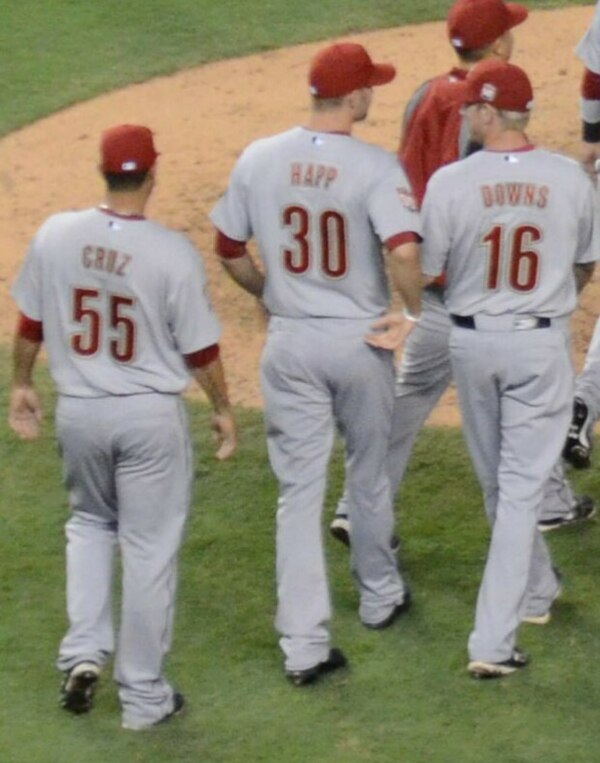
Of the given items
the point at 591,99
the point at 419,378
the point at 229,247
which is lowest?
the point at 419,378

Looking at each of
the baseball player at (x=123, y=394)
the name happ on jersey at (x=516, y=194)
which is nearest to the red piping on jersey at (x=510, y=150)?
the name happ on jersey at (x=516, y=194)

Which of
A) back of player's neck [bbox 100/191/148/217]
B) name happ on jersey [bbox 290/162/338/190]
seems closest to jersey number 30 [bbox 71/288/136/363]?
back of player's neck [bbox 100/191/148/217]

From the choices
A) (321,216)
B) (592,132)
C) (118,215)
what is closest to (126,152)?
(118,215)

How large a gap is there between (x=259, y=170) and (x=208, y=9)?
802cm

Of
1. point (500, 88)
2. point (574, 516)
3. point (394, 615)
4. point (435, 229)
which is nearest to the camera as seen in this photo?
point (500, 88)

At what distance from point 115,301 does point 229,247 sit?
2.03ft

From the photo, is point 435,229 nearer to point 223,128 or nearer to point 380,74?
point 380,74

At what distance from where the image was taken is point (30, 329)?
211 inches

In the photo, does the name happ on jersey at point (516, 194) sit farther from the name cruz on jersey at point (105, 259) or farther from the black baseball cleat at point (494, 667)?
the black baseball cleat at point (494, 667)

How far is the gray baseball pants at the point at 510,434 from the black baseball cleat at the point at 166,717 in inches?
38.1

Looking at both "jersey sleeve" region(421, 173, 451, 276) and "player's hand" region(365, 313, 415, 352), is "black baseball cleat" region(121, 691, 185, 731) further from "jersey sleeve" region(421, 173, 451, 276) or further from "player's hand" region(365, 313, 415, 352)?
"jersey sleeve" region(421, 173, 451, 276)

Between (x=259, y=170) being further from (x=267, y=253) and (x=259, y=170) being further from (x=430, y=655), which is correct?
(x=430, y=655)

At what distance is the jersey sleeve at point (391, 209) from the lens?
5.35m

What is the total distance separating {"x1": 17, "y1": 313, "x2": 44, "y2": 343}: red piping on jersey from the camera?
17.5 ft
